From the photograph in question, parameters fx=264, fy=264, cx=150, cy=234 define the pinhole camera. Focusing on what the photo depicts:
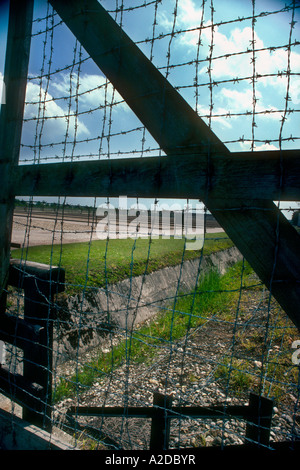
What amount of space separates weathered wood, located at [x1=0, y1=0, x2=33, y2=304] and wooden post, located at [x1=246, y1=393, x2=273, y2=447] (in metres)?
2.45

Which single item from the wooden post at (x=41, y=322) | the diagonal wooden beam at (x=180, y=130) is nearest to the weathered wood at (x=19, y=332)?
the wooden post at (x=41, y=322)

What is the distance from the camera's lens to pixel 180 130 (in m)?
1.40

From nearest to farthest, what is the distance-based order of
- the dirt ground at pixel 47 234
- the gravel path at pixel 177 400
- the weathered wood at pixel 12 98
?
the dirt ground at pixel 47 234
the weathered wood at pixel 12 98
the gravel path at pixel 177 400

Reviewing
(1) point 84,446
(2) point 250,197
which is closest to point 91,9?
(2) point 250,197

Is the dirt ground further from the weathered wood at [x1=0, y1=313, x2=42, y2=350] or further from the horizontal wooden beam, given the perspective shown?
the weathered wood at [x1=0, y1=313, x2=42, y2=350]

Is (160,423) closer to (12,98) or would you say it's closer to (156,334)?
(12,98)

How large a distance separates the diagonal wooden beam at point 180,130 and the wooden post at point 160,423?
112cm

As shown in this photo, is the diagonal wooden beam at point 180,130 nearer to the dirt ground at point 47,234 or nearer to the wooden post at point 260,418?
the dirt ground at point 47,234

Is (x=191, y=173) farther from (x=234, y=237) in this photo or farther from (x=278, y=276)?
(x=278, y=276)

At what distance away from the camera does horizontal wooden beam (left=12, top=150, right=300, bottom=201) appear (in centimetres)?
119

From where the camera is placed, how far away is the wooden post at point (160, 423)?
1803mm

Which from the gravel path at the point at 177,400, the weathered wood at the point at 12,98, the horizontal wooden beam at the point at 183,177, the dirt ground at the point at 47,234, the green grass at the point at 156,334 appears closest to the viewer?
the horizontal wooden beam at the point at 183,177

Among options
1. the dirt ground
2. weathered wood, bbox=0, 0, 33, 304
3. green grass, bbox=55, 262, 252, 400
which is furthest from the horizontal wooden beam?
green grass, bbox=55, 262, 252, 400

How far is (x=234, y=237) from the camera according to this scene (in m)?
1.30
